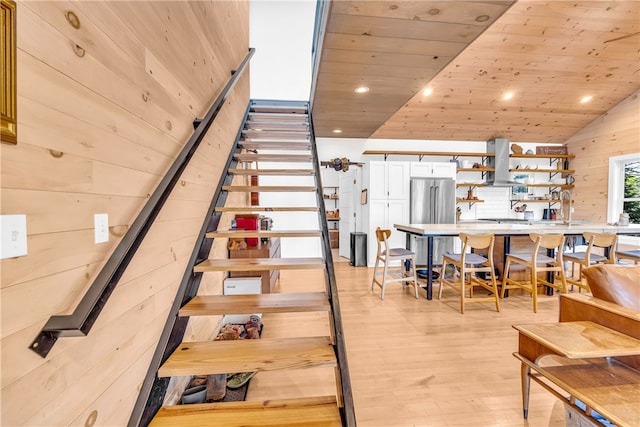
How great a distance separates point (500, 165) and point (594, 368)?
569cm

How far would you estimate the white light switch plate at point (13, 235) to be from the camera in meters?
0.67

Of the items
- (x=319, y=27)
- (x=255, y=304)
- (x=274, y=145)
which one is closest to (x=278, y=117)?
(x=274, y=145)

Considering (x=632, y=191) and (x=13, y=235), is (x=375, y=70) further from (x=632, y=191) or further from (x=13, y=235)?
(x=632, y=191)

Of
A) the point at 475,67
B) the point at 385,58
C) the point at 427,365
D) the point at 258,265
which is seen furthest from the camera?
the point at 475,67

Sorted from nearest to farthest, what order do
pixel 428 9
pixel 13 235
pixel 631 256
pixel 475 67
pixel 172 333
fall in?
pixel 13 235, pixel 172 333, pixel 428 9, pixel 631 256, pixel 475 67

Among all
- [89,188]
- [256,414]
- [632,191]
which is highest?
[632,191]

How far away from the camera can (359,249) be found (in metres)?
5.40

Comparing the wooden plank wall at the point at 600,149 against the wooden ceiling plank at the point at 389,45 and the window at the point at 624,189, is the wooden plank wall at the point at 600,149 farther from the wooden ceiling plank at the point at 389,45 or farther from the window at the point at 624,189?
A: the wooden ceiling plank at the point at 389,45

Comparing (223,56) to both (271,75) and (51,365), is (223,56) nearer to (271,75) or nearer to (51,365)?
(51,365)

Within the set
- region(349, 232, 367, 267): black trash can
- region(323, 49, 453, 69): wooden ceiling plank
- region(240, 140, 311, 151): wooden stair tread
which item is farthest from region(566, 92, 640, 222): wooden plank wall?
region(240, 140, 311, 151): wooden stair tread

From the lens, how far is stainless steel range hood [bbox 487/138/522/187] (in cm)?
→ 607

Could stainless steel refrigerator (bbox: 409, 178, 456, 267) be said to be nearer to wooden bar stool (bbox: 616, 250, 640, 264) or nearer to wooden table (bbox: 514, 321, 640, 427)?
wooden bar stool (bbox: 616, 250, 640, 264)

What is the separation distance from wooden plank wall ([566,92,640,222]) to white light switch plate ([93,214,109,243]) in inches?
320

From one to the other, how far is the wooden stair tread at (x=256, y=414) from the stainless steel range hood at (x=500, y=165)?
248 inches
